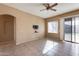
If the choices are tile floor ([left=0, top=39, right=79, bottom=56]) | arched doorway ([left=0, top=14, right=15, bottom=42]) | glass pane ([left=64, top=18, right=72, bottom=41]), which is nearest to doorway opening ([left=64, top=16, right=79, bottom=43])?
glass pane ([left=64, top=18, right=72, bottom=41])

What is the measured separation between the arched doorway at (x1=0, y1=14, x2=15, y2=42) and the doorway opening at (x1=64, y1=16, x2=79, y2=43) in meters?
3.78

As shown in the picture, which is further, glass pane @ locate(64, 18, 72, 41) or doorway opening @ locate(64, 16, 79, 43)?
glass pane @ locate(64, 18, 72, 41)

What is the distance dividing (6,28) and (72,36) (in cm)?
450

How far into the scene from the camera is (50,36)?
25.2ft

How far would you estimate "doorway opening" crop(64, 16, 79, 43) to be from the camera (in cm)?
559

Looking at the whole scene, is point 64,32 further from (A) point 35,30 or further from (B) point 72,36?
(A) point 35,30

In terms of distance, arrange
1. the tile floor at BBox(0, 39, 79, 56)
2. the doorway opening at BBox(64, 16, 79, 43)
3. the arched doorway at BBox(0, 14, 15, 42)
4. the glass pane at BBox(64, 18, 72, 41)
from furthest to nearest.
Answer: the arched doorway at BBox(0, 14, 15, 42) → the glass pane at BBox(64, 18, 72, 41) → the doorway opening at BBox(64, 16, 79, 43) → the tile floor at BBox(0, 39, 79, 56)

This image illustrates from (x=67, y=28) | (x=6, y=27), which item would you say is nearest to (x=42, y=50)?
(x=67, y=28)

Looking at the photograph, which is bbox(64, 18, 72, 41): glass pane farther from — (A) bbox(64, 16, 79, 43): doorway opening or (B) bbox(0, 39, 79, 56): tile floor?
(B) bbox(0, 39, 79, 56): tile floor

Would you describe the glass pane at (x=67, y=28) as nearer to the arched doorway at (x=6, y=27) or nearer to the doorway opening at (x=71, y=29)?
the doorway opening at (x=71, y=29)

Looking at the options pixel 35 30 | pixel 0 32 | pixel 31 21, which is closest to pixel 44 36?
pixel 35 30

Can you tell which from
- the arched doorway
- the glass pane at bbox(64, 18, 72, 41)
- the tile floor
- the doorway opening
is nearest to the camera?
the tile floor

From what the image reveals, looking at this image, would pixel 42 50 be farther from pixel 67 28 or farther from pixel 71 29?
pixel 67 28

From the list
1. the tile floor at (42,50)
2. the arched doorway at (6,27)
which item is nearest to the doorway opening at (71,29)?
the tile floor at (42,50)
